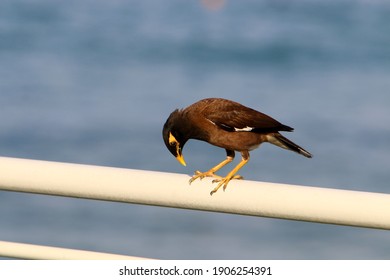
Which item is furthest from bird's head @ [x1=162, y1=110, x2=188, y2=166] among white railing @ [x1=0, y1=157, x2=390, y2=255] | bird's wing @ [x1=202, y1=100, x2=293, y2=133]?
white railing @ [x1=0, y1=157, x2=390, y2=255]

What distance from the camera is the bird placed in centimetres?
637

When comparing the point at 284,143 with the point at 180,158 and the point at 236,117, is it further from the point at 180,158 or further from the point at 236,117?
the point at 180,158

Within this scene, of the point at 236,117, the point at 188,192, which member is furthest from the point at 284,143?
the point at 188,192

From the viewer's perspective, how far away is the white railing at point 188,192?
10.3 feet

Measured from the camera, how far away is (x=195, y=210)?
11.2 ft

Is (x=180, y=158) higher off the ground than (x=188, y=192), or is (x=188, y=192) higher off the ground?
(x=180, y=158)

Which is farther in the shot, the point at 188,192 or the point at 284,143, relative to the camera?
the point at 284,143

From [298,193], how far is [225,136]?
3207 mm

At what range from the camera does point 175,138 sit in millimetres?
6375

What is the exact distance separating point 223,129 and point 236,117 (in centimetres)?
16

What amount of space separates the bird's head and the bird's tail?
775 millimetres

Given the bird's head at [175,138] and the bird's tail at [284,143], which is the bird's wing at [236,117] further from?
the bird's head at [175,138]

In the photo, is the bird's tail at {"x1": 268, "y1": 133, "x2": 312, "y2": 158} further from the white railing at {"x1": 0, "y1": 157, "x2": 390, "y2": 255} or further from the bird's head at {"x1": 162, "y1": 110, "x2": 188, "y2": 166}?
the white railing at {"x1": 0, "y1": 157, "x2": 390, "y2": 255}
